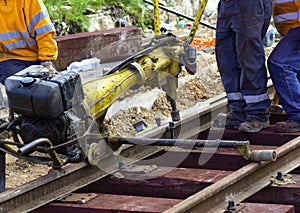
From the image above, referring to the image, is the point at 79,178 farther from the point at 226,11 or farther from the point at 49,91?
the point at 226,11

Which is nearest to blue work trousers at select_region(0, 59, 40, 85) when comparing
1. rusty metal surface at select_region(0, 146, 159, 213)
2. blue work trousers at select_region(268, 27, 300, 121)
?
rusty metal surface at select_region(0, 146, 159, 213)

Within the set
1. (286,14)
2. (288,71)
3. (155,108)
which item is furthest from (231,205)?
(155,108)

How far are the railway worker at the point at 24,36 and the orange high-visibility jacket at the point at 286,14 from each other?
191cm

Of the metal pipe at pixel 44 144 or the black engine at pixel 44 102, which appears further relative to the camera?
the black engine at pixel 44 102

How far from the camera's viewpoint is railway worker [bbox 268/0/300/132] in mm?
6145

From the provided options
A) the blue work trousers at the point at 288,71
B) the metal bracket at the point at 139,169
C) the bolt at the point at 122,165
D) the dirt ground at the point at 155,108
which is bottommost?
the dirt ground at the point at 155,108

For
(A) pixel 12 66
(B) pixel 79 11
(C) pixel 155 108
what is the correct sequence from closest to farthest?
(A) pixel 12 66
(C) pixel 155 108
(B) pixel 79 11

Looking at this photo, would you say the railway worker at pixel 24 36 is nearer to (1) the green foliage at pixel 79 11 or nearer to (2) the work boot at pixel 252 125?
(2) the work boot at pixel 252 125

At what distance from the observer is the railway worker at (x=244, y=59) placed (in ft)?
19.2

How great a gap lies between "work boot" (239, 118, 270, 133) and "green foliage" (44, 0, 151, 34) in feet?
18.5

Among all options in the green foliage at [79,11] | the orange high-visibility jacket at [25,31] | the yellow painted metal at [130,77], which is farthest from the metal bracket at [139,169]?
the green foliage at [79,11]

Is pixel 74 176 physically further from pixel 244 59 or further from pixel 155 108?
pixel 155 108

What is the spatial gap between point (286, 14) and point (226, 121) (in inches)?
39.9

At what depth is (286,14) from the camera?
20.3 ft
